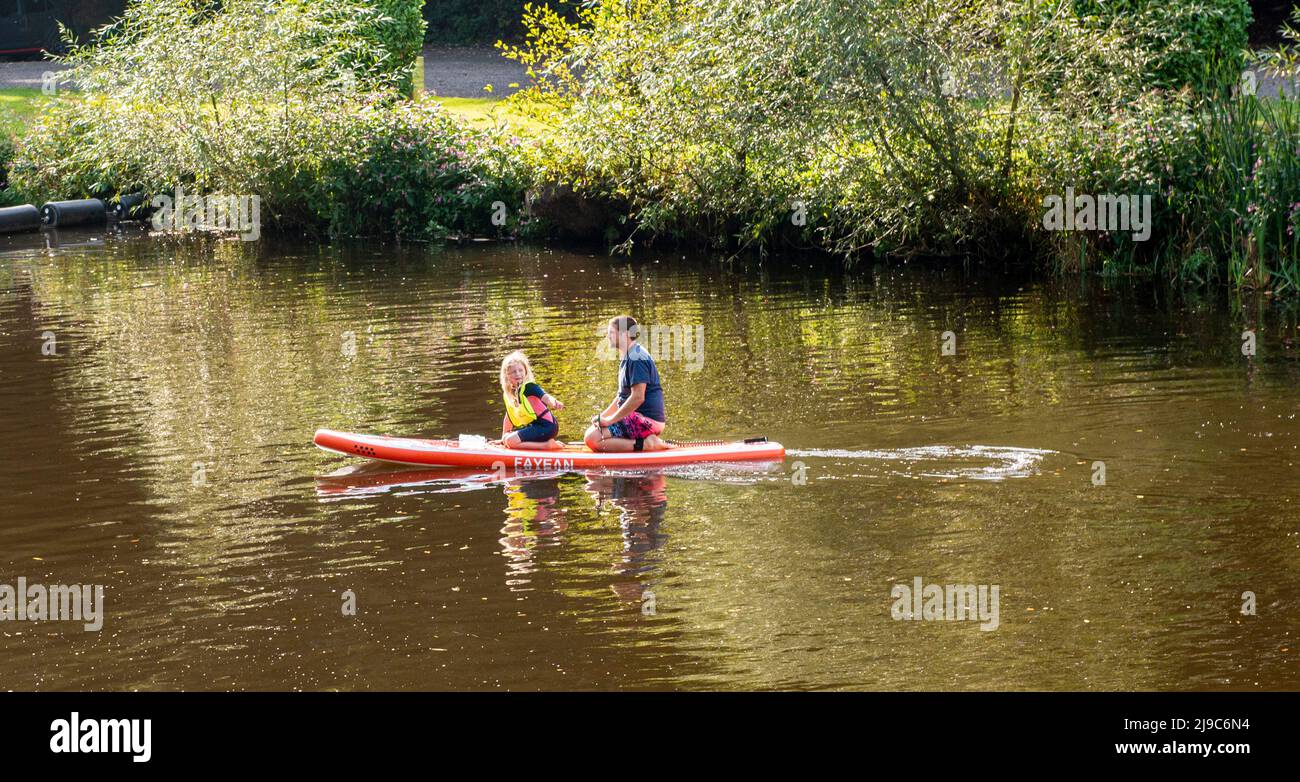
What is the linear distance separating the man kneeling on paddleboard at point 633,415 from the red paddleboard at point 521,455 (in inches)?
4.8

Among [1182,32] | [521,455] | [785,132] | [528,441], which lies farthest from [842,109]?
[521,455]

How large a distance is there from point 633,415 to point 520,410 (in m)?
0.91

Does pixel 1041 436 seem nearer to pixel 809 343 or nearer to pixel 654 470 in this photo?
pixel 654 470

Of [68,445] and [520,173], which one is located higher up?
[520,173]

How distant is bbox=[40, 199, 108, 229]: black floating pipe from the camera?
31.7 m

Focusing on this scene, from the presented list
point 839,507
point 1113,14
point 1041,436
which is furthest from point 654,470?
point 1113,14

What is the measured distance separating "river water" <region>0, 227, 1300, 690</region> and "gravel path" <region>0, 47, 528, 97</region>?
58.3 ft

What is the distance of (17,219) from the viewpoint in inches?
1217

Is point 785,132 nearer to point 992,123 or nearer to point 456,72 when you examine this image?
point 992,123

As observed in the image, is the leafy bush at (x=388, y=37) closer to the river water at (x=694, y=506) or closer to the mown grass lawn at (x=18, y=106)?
the mown grass lawn at (x=18, y=106)

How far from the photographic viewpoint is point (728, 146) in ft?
78.2

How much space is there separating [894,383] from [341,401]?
5.34 meters

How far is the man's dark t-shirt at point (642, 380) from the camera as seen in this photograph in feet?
41.4

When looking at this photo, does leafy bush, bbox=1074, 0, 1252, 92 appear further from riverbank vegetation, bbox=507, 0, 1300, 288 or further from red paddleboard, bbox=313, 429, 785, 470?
red paddleboard, bbox=313, 429, 785, 470
